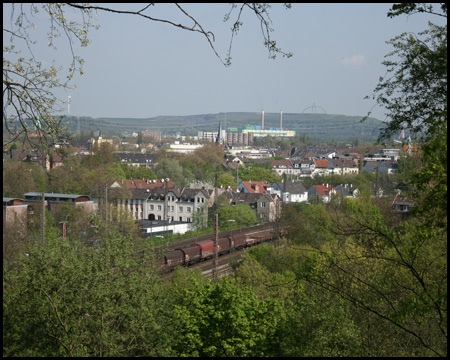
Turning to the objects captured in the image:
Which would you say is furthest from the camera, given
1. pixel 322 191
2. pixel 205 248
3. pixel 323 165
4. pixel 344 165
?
pixel 323 165

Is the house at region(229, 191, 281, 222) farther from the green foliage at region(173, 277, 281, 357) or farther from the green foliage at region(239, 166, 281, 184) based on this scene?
the green foliage at region(173, 277, 281, 357)

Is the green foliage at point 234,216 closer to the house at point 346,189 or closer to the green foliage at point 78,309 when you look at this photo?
the house at point 346,189

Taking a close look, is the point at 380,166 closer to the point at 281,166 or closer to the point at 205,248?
the point at 281,166

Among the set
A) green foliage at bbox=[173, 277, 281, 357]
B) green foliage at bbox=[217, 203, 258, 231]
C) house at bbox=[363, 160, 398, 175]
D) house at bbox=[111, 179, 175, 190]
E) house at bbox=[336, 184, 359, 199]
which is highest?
green foliage at bbox=[173, 277, 281, 357]

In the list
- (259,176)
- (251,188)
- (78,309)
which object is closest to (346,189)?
(251,188)

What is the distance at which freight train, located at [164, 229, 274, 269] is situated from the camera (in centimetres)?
1711

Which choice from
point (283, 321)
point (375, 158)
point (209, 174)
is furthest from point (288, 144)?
point (283, 321)

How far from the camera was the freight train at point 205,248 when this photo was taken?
1711 centimetres

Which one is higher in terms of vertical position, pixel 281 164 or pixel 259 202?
pixel 281 164

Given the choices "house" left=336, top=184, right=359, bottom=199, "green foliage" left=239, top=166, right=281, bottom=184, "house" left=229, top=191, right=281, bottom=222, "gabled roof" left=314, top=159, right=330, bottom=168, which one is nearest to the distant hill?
"gabled roof" left=314, top=159, right=330, bottom=168

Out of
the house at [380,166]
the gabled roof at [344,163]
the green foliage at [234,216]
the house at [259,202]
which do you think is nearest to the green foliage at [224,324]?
the green foliage at [234,216]

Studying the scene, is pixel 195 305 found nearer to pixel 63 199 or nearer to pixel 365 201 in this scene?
pixel 365 201

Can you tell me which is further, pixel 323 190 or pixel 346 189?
pixel 346 189

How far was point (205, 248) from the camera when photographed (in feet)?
62.3
